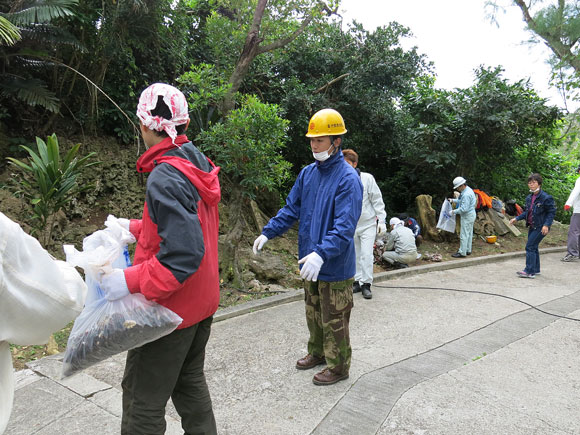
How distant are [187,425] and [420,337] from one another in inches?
108

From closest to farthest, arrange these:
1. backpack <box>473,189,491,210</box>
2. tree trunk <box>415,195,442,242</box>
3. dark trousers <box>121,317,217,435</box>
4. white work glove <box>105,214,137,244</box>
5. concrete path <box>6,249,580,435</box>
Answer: dark trousers <box>121,317,217,435</box> < white work glove <box>105,214,137,244</box> < concrete path <box>6,249,580,435</box> < tree trunk <box>415,195,442,242</box> < backpack <box>473,189,491,210</box>

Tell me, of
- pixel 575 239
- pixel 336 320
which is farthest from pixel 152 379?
pixel 575 239

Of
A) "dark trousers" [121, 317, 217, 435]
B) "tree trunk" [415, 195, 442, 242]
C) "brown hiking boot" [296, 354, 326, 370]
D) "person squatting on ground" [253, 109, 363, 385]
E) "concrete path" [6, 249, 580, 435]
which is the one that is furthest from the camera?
"tree trunk" [415, 195, 442, 242]

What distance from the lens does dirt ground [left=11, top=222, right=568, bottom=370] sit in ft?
12.4

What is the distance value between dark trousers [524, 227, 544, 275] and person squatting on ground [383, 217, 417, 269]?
5.82ft

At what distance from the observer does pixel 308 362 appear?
11.3 feet

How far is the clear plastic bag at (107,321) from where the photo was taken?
175 centimetres

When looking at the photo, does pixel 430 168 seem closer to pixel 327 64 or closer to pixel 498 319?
pixel 327 64

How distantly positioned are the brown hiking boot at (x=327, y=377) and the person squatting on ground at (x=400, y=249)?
4.46 m

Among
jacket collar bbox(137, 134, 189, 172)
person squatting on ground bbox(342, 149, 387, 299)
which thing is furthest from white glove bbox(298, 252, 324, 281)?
person squatting on ground bbox(342, 149, 387, 299)

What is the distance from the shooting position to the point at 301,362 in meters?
3.46

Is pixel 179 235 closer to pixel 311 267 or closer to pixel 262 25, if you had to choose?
pixel 311 267

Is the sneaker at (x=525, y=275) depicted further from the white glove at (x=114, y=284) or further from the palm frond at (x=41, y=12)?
the palm frond at (x=41, y=12)

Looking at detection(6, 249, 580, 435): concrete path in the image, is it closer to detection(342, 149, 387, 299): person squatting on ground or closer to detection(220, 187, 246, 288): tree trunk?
detection(342, 149, 387, 299): person squatting on ground
